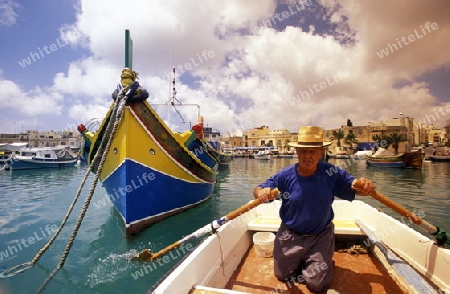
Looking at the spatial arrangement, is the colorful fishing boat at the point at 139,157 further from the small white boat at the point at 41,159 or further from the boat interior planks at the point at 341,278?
the small white boat at the point at 41,159

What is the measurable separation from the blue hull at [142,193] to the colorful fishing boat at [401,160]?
3390 cm

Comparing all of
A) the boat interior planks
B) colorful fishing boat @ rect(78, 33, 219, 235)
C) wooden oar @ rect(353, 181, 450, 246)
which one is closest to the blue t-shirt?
wooden oar @ rect(353, 181, 450, 246)

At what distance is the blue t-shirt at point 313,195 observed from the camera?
2.95 metres

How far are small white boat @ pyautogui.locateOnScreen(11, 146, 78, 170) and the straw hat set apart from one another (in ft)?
130

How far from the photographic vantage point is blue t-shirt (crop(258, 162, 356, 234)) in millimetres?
2951

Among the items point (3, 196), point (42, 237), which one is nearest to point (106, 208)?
point (42, 237)

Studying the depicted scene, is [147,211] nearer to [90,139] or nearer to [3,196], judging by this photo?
[90,139]

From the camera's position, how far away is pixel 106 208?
10.6m

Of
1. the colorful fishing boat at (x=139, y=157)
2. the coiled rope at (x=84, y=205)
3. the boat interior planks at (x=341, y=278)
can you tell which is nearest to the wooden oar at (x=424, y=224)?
the boat interior planks at (x=341, y=278)

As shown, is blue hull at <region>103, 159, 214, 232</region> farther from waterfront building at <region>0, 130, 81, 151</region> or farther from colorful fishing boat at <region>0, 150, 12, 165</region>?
waterfront building at <region>0, 130, 81, 151</region>

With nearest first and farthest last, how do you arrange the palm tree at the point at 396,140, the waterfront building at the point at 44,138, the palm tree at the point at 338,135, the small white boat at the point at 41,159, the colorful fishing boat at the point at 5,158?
the small white boat at the point at 41,159
the colorful fishing boat at the point at 5,158
the palm tree at the point at 396,140
the palm tree at the point at 338,135
the waterfront building at the point at 44,138

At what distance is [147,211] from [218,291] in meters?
4.93

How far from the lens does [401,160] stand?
31828 millimetres

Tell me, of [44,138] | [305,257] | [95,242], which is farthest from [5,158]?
[305,257]
